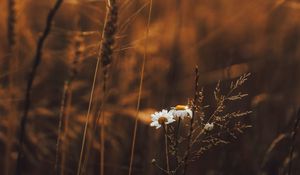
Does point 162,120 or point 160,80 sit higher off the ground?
point 160,80

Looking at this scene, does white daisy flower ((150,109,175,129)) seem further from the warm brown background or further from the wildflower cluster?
the warm brown background

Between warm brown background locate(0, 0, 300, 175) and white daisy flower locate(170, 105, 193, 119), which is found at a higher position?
warm brown background locate(0, 0, 300, 175)

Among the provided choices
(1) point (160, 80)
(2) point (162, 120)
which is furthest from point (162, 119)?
(1) point (160, 80)

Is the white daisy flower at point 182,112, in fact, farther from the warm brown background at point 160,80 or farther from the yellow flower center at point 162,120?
the warm brown background at point 160,80

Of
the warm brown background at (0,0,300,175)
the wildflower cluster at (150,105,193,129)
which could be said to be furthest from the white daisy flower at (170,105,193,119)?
the warm brown background at (0,0,300,175)

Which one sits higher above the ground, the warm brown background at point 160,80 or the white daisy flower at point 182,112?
the warm brown background at point 160,80

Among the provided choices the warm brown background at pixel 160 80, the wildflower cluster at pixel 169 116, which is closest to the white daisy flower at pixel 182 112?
the wildflower cluster at pixel 169 116

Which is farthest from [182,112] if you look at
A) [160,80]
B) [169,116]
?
[160,80]

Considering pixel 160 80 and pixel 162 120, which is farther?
pixel 160 80

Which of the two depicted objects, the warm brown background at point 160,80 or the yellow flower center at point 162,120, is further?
the warm brown background at point 160,80

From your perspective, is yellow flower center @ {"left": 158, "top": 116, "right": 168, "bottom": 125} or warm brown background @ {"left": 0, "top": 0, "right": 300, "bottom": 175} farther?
warm brown background @ {"left": 0, "top": 0, "right": 300, "bottom": 175}

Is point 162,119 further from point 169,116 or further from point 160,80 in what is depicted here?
point 160,80

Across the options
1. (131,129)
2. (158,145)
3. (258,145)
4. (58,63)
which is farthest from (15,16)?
(58,63)
